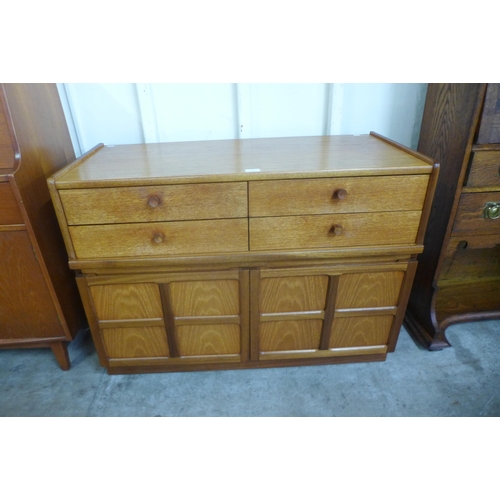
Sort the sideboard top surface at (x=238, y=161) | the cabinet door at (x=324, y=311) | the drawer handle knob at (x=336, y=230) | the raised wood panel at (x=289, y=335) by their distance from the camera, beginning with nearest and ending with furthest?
the sideboard top surface at (x=238, y=161) < the drawer handle knob at (x=336, y=230) < the cabinet door at (x=324, y=311) < the raised wood panel at (x=289, y=335)

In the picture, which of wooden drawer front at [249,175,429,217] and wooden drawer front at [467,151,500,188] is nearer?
wooden drawer front at [249,175,429,217]

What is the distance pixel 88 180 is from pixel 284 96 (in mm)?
898

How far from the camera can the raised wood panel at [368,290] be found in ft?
4.19

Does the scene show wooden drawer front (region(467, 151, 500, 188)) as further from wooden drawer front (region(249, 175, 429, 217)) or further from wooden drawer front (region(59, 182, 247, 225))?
wooden drawer front (region(59, 182, 247, 225))

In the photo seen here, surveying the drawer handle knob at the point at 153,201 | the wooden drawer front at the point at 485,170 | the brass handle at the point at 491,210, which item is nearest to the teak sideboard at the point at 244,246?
the drawer handle knob at the point at 153,201

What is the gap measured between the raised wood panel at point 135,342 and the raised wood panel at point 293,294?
43 cm

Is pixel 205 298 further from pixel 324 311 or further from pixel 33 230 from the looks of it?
pixel 33 230

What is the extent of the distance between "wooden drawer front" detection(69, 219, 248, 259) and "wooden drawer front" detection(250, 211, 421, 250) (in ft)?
0.24

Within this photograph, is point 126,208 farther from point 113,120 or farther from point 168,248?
point 113,120

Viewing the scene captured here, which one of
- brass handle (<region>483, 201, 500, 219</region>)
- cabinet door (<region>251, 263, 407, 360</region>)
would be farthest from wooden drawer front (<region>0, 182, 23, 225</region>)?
brass handle (<region>483, 201, 500, 219</region>)

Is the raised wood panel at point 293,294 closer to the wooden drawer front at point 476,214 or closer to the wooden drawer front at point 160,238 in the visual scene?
the wooden drawer front at point 160,238

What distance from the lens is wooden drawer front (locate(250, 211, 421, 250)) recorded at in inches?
45.2

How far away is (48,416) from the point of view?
1308 millimetres

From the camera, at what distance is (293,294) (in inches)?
51.0
